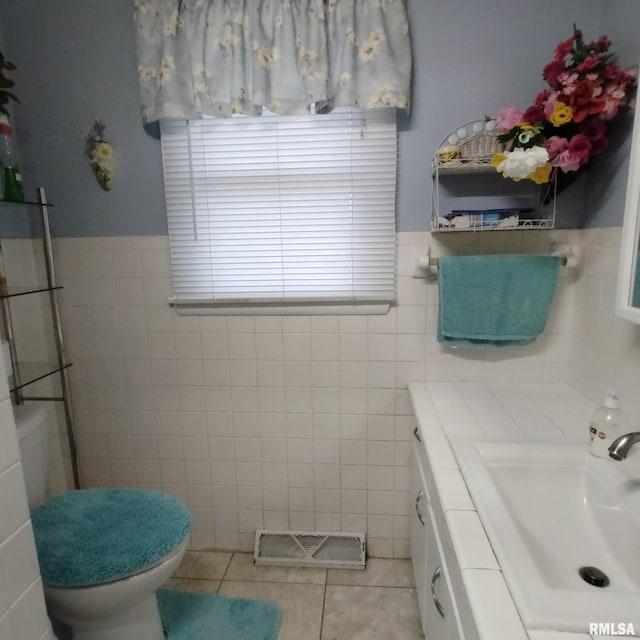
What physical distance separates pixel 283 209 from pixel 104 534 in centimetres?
127

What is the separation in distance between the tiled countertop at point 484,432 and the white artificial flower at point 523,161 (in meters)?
0.78

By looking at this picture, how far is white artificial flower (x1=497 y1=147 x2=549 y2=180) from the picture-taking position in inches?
49.8

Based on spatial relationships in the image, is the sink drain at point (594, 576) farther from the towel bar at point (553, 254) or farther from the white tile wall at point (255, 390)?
the towel bar at point (553, 254)

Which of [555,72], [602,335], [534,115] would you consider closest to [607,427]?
[602,335]

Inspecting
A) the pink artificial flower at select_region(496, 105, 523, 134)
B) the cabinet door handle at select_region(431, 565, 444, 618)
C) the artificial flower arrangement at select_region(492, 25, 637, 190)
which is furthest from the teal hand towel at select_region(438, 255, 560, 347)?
the cabinet door handle at select_region(431, 565, 444, 618)

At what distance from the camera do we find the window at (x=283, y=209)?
1.57 metres

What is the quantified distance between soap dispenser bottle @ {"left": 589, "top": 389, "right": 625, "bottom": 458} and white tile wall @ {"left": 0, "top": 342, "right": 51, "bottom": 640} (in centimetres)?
132

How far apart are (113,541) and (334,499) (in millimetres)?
930

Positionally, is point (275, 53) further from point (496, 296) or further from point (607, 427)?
point (607, 427)

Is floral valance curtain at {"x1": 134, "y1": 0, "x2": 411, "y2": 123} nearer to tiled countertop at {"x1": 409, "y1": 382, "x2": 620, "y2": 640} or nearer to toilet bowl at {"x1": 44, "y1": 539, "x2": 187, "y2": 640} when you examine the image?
tiled countertop at {"x1": 409, "y1": 382, "x2": 620, "y2": 640}

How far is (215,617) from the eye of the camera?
5.10ft

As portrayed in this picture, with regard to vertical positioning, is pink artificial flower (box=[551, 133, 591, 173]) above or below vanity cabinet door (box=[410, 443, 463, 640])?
above

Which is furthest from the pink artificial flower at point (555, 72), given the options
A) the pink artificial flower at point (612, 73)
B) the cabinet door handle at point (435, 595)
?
the cabinet door handle at point (435, 595)

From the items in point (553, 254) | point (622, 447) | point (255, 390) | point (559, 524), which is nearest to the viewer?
point (622, 447)
